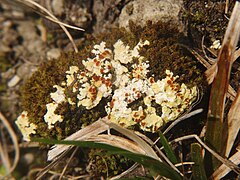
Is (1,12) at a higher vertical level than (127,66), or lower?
higher

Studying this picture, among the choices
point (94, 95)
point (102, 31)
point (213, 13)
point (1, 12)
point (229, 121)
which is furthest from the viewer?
point (1, 12)

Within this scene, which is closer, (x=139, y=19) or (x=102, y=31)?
(x=139, y=19)

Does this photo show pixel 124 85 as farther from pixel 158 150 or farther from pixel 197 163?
pixel 197 163

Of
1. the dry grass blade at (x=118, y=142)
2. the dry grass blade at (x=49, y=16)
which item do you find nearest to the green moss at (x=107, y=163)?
the dry grass blade at (x=118, y=142)

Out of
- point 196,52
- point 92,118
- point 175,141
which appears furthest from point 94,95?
point 196,52

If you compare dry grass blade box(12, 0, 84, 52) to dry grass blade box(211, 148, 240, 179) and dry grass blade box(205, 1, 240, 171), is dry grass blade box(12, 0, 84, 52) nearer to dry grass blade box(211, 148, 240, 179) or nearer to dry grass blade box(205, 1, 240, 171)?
dry grass blade box(205, 1, 240, 171)

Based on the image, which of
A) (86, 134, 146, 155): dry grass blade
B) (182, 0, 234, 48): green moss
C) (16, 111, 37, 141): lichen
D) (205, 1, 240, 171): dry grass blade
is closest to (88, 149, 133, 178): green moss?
(86, 134, 146, 155): dry grass blade

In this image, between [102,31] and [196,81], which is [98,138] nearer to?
[196,81]

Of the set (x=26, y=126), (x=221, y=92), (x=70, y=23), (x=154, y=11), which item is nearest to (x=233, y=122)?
(x=221, y=92)
